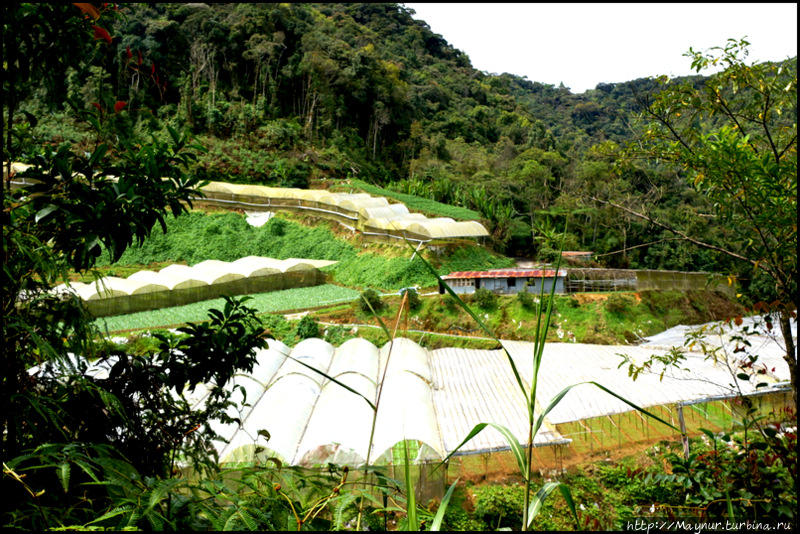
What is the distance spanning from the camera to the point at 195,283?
49.6 ft

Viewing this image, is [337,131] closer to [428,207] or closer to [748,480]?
[428,207]

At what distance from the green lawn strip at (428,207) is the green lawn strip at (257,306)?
6202 mm

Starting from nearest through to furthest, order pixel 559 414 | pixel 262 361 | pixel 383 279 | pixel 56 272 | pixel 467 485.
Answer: pixel 56 272 < pixel 467 485 < pixel 559 414 < pixel 262 361 < pixel 383 279

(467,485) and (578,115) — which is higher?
(578,115)

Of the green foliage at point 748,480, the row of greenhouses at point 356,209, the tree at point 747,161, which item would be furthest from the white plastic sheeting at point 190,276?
the green foliage at point 748,480

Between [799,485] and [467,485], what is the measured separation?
590cm

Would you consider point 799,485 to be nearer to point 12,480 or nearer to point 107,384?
point 12,480

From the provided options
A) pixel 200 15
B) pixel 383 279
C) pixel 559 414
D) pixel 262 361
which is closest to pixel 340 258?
pixel 383 279

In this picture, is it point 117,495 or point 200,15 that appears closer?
point 117,495

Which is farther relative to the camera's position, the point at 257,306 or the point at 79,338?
the point at 257,306

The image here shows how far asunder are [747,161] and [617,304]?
11.3 m

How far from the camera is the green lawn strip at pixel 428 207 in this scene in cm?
2038

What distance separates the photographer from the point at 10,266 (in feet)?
4.90

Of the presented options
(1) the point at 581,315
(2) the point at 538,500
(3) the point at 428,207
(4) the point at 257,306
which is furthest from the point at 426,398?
(3) the point at 428,207
